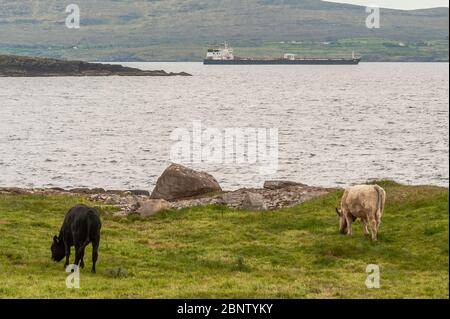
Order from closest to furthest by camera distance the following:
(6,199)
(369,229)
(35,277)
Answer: (35,277), (369,229), (6,199)

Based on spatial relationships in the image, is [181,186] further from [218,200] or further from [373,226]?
[373,226]

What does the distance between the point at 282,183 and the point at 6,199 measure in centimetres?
1914

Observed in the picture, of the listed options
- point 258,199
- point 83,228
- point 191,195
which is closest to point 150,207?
point 258,199

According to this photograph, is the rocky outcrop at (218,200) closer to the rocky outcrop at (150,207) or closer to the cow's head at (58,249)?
the rocky outcrop at (150,207)

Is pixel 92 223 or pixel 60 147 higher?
pixel 92 223

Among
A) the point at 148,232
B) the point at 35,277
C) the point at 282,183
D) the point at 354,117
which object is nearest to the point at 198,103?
the point at 354,117

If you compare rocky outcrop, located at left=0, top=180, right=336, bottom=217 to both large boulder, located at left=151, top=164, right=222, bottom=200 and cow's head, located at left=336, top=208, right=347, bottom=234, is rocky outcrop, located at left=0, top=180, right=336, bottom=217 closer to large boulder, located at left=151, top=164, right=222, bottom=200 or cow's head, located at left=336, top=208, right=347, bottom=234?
large boulder, located at left=151, top=164, right=222, bottom=200

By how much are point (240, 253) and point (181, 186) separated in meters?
19.3

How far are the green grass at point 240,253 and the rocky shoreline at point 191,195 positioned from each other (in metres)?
1.56

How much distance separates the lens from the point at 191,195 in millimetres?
48531

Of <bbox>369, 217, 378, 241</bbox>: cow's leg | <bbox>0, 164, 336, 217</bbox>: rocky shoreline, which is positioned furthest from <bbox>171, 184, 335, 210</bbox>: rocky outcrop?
<bbox>369, 217, 378, 241</bbox>: cow's leg

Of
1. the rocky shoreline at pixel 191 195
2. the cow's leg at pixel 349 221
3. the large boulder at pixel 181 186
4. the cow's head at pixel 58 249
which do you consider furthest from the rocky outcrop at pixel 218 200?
the cow's head at pixel 58 249

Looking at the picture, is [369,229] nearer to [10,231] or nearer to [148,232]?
[148,232]
